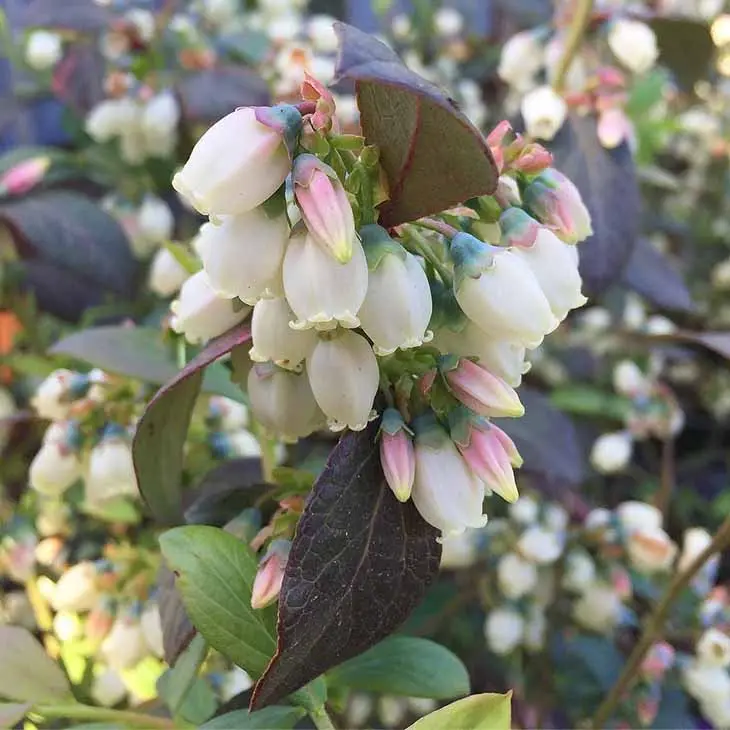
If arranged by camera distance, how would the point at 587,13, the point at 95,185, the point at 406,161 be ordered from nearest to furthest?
the point at 406,161 < the point at 587,13 < the point at 95,185

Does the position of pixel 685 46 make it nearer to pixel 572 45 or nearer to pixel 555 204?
pixel 572 45

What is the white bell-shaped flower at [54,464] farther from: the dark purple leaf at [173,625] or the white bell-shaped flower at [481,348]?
the white bell-shaped flower at [481,348]

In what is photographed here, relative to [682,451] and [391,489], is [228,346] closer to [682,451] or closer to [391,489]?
[391,489]

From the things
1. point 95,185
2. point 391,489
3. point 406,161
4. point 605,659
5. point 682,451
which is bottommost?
point 682,451

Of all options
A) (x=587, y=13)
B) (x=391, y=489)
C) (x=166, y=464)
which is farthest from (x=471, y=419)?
(x=587, y=13)

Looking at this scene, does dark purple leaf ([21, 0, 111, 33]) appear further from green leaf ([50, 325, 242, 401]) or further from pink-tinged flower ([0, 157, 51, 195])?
green leaf ([50, 325, 242, 401])

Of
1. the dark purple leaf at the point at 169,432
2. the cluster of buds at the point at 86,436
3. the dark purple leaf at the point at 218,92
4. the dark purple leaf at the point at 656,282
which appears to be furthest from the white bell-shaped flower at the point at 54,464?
the dark purple leaf at the point at 656,282
